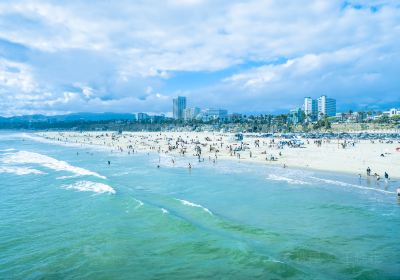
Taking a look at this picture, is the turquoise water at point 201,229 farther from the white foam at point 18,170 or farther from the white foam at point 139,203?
the white foam at point 18,170

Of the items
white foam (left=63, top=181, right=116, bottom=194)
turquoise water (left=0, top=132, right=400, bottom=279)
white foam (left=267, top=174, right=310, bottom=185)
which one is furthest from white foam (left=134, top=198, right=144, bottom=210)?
white foam (left=267, top=174, right=310, bottom=185)

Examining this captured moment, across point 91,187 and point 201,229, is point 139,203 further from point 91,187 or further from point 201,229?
point 91,187

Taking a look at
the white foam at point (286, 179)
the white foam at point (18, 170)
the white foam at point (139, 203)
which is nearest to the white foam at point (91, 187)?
the white foam at point (139, 203)

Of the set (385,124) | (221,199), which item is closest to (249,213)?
(221,199)

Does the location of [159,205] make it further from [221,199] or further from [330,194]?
[330,194]

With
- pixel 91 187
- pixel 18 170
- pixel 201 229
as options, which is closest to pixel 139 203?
pixel 201 229

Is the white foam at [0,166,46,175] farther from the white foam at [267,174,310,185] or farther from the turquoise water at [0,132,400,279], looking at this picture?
the white foam at [267,174,310,185]
